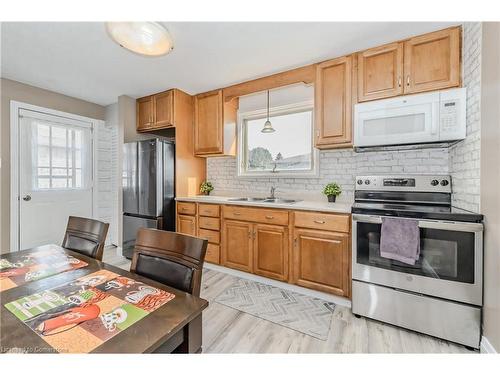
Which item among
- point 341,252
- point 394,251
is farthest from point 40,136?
point 394,251

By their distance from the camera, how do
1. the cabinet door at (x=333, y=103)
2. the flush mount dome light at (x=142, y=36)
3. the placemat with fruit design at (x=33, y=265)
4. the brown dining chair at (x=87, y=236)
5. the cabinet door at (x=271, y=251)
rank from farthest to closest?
1. the cabinet door at (x=271, y=251)
2. the cabinet door at (x=333, y=103)
3. the brown dining chair at (x=87, y=236)
4. the flush mount dome light at (x=142, y=36)
5. the placemat with fruit design at (x=33, y=265)

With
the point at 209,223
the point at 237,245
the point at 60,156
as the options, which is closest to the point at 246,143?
the point at 209,223

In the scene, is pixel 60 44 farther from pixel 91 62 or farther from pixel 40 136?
pixel 40 136

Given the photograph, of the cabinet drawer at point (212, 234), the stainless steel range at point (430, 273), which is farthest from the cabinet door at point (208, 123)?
the stainless steel range at point (430, 273)

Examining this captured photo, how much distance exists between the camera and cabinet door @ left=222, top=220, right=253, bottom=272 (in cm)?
249

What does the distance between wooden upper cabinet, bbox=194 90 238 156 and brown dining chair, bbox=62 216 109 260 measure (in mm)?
1856

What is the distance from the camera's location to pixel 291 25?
176 cm

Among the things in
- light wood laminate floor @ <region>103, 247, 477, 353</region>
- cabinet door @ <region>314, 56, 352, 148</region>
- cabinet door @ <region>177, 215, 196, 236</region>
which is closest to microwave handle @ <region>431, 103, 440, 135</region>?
cabinet door @ <region>314, 56, 352, 148</region>

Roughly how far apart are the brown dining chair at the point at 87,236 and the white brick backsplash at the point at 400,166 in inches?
79.5

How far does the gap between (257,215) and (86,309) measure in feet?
5.90

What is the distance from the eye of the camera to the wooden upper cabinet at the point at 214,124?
303 cm

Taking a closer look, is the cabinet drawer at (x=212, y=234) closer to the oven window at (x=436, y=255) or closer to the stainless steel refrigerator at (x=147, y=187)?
the stainless steel refrigerator at (x=147, y=187)

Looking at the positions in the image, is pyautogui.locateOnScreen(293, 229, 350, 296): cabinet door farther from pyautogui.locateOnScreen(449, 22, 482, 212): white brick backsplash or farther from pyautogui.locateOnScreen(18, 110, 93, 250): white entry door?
pyautogui.locateOnScreen(18, 110, 93, 250): white entry door

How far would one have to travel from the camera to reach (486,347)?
54.7 inches
